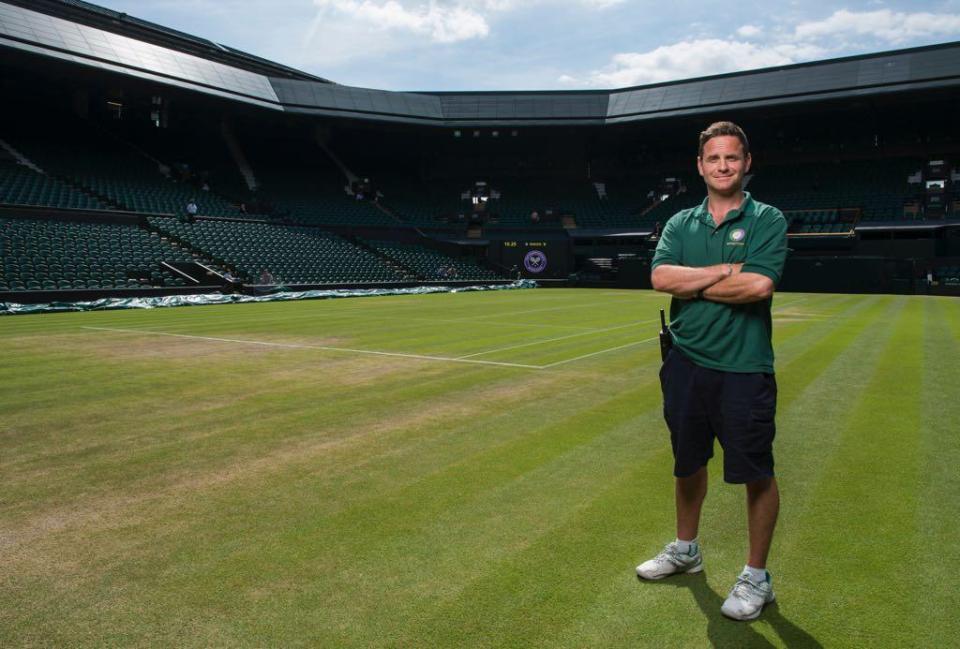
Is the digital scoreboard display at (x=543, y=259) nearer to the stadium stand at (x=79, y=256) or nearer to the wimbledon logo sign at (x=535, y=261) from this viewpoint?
the wimbledon logo sign at (x=535, y=261)

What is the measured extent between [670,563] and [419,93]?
54035 mm

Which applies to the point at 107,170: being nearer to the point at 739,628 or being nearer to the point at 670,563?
the point at 670,563

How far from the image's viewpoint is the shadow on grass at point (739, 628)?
288 cm

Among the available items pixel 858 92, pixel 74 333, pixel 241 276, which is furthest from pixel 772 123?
pixel 74 333

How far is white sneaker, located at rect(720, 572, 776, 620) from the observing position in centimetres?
306

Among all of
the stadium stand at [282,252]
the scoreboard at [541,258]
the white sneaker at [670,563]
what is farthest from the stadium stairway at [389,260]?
the white sneaker at [670,563]

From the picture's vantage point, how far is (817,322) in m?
18.7

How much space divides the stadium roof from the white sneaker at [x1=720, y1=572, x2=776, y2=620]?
131 ft

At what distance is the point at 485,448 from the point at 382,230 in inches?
1797

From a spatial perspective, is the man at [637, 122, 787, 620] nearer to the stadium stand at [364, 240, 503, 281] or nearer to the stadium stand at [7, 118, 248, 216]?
the stadium stand at [7, 118, 248, 216]

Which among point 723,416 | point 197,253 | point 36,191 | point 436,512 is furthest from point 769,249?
point 36,191

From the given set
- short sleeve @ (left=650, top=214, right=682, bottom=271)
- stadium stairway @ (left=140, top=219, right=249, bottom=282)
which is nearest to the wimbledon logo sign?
stadium stairway @ (left=140, top=219, right=249, bottom=282)

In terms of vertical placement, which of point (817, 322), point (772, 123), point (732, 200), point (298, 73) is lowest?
point (817, 322)

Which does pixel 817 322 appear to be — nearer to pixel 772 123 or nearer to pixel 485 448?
pixel 485 448
